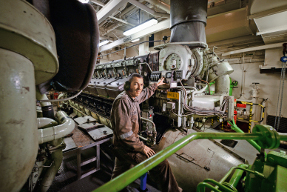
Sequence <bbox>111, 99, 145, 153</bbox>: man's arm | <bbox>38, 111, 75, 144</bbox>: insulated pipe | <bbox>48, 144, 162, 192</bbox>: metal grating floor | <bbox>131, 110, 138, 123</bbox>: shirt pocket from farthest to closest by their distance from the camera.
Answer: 1. <bbox>48, 144, 162, 192</bbox>: metal grating floor
2. <bbox>131, 110, 138, 123</bbox>: shirt pocket
3. <bbox>111, 99, 145, 153</bbox>: man's arm
4. <bbox>38, 111, 75, 144</bbox>: insulated pipe

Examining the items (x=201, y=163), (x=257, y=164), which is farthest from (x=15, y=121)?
(x=201, y=163)

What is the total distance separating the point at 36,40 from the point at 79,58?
383mm

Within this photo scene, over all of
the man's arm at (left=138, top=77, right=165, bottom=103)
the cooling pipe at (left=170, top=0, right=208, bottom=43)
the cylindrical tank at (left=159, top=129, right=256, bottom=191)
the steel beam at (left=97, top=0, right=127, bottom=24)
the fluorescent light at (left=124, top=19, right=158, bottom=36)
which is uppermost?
the steel beam at (left=97, top=0, right=127, bottom=24)

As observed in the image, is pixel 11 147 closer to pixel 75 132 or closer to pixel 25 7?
pixel 25 7

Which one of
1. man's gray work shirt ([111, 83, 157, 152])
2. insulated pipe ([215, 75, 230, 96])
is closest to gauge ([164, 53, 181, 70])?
man's gray work shirt ([111, 83, 157, 152])

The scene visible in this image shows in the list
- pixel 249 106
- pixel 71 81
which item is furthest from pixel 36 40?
pixel 249 106

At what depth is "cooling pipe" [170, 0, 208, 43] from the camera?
133 inches

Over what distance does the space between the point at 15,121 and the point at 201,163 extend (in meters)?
2.85

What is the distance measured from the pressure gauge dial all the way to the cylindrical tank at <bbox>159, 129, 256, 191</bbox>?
1.80 metres

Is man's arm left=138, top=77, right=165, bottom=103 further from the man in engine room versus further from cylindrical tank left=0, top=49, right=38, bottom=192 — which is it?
cylindrical tank left=0, top=49, right=38, bottom=192

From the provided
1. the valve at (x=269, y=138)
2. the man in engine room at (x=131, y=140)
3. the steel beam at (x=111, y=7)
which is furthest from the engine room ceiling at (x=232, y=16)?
the valve at (x=269, y=138)

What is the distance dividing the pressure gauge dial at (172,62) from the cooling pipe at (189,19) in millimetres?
829

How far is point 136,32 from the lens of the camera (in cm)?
550

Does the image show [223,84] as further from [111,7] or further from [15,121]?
[15,121]
